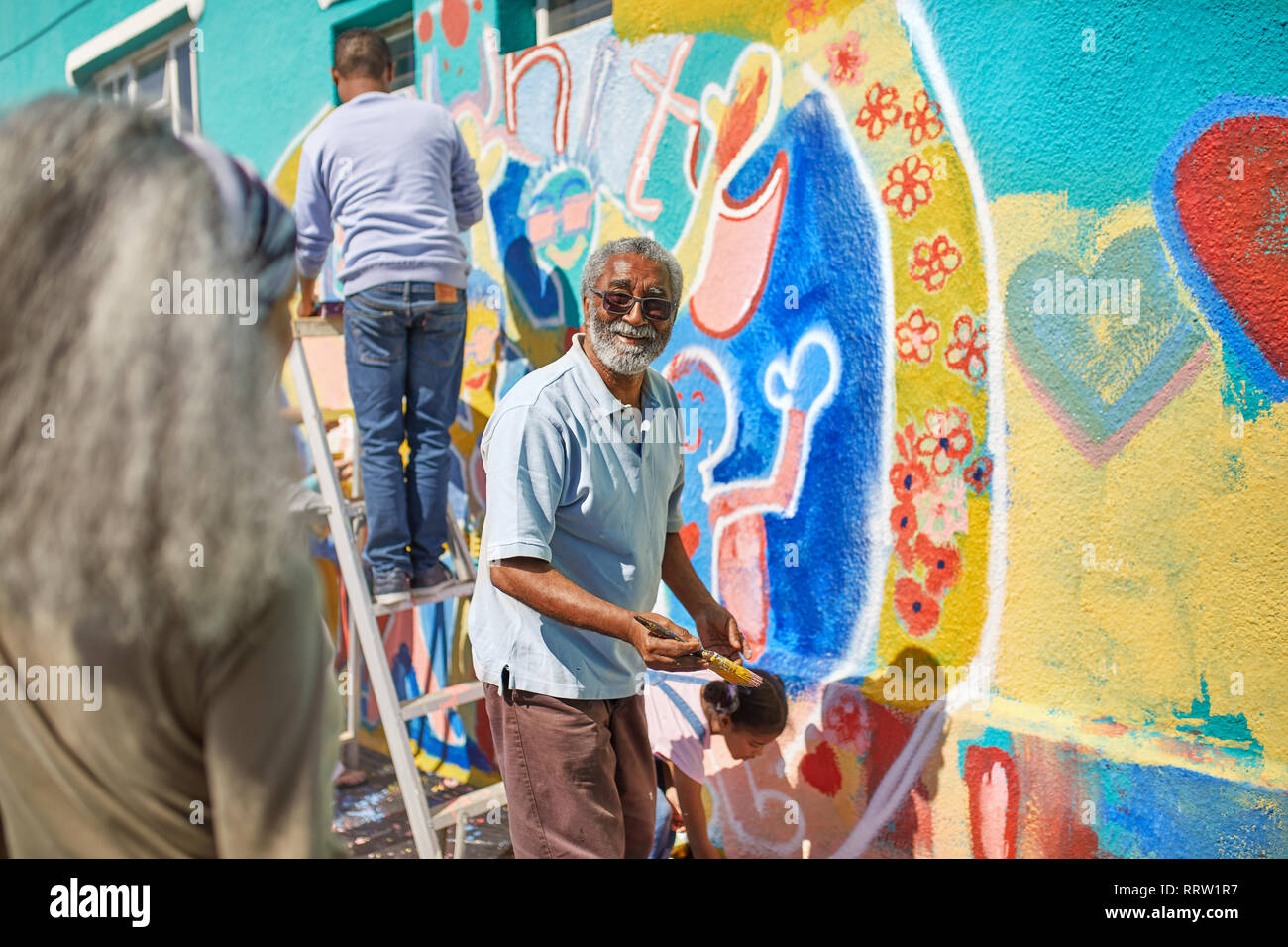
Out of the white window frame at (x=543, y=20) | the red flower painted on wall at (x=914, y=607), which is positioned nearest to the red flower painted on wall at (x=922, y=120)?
the red flower painted on wall at (x=914, y=607)

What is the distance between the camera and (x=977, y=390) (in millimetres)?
2768

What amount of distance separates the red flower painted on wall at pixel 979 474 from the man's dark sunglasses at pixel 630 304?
1.06m

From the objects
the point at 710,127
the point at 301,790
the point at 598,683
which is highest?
the point at 710,127

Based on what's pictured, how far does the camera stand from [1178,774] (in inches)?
91.2

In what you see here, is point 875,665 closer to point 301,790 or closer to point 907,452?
point 907,452

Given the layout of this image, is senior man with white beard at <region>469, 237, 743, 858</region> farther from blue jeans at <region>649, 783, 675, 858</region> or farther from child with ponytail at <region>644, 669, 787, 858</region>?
blue jeans at <region>649, 783, 675, 858</region>

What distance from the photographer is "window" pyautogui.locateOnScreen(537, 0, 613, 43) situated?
3.86 metres

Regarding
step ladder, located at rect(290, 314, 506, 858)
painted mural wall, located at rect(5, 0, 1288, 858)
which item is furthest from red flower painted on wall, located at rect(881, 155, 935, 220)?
step ladder, located at rect(290, 314, 506, 858)

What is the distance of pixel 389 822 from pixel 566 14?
3.52 meters

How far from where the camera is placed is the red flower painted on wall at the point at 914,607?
285 cm

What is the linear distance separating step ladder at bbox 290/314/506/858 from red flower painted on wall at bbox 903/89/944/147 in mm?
2199

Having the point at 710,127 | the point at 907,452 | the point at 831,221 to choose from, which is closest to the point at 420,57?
the point at 710,127

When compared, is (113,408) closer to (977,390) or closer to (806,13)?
(977,390)
